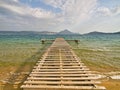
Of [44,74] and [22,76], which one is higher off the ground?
[44,74]

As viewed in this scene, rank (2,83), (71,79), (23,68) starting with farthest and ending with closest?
(23,68) → (2,83) → (71,79)

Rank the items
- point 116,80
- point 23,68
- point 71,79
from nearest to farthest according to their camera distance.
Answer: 1. point 71,79
2. point 116,80
3. point 23,68

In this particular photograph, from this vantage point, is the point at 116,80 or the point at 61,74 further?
the point at 116,80

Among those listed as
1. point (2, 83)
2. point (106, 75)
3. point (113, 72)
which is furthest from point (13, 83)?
point (113, 72)

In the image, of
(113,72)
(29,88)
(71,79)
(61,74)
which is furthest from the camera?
(113,72)

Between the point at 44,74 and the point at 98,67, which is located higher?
the point at 44,74

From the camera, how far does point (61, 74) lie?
Answer: 7.04 metres

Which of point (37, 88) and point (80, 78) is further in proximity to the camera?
point (80, 78)

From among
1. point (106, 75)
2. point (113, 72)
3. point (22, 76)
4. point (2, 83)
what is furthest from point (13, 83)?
point (113, 72)

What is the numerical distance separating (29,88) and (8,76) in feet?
21.7

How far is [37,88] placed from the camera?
5.28 m

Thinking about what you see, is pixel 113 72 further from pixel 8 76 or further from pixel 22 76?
pixel 8 76

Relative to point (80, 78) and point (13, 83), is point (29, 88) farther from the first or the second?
point (13, 83)

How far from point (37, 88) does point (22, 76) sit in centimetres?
643
